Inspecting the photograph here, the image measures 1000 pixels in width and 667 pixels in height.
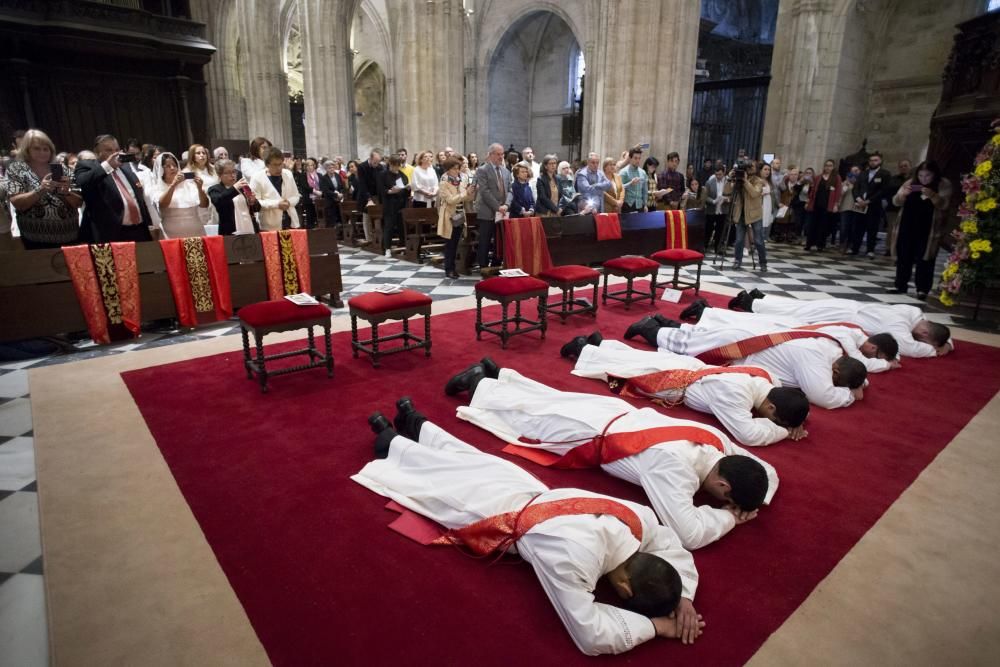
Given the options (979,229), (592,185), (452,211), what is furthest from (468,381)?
(592,185)

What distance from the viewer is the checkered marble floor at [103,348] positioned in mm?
2088

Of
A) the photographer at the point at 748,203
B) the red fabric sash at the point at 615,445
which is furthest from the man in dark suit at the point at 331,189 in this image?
the red fabric sash at the point at 615,445

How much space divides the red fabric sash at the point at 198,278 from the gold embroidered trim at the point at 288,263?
1.82 feet

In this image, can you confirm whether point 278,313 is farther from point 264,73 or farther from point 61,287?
point 264,73

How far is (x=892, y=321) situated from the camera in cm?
506

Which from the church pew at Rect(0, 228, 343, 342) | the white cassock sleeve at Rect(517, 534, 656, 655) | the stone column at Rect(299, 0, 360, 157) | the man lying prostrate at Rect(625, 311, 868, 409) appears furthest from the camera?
the stone column at Rect(299, 0, 360, 157)

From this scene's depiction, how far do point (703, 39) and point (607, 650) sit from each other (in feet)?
79.3

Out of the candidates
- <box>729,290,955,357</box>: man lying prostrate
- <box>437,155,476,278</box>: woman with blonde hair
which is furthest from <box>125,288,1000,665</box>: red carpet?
<box>437,155,476,278</box>: woman with blonde hair

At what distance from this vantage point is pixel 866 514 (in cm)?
265

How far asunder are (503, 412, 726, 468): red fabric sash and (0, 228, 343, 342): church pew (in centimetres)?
402

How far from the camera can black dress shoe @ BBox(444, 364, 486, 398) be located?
3.65 metres

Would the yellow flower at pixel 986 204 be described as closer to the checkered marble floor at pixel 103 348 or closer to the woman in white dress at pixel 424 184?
the checkered marble floor at pixel 103 348

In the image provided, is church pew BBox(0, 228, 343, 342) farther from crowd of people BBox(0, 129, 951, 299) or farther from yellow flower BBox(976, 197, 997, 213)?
yellow flower BBox(976, 197, 997, 213)

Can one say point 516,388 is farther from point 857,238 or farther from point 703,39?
point 703,39
